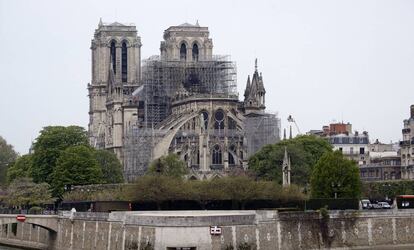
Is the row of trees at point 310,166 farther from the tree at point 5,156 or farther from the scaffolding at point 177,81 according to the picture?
the tree at point 5,156

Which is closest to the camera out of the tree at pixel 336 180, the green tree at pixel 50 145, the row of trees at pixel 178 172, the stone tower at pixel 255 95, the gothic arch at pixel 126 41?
the row of trees at pixel 178 172

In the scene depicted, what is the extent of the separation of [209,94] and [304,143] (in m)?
19.2

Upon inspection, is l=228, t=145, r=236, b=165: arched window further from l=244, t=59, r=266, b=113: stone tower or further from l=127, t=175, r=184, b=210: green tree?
l=127, t=175, r=184, b=210: green tree

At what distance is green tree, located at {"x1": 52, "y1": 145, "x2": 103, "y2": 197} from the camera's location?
83188 millimetres

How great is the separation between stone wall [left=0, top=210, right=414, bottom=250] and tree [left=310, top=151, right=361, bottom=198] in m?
8.89

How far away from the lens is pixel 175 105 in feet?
371

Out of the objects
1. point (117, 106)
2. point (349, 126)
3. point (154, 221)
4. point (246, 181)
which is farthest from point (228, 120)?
point (154, 221)

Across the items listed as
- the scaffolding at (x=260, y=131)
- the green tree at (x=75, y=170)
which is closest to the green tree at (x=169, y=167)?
the green tree at (x=75, y=170)

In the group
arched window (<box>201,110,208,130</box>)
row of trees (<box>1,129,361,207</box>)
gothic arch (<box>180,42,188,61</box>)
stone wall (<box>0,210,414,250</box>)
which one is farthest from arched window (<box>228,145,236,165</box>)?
stone wall (<box>0,210,414,250</box>)

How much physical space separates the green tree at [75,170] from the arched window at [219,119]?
2818 cm

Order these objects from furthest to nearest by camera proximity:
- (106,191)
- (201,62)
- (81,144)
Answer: (201,62), (81,144), (106,191)

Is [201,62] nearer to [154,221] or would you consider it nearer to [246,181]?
[246,181]

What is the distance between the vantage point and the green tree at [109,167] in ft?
311

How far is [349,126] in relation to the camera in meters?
128
